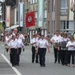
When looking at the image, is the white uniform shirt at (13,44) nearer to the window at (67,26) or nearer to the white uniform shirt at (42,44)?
the white uniform shirt at (42,44)

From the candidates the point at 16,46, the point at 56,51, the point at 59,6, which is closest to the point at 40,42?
the point at 16,46

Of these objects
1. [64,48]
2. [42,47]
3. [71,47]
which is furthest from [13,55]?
[71,47]

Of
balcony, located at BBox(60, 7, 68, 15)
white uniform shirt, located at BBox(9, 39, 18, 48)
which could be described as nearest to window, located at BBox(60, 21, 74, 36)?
balcony, located at BBox(60, 7, 68, 15)

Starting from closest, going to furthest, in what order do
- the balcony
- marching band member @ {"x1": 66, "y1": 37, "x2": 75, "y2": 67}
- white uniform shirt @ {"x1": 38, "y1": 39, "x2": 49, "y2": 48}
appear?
marching band member @ {"x1": 66, "y1": 37, "x2": 75, "y2": 67} < white uniform shirt @ {"x1": 38, "y1": 39, "x2": 49, "y2": 48} < the balcony

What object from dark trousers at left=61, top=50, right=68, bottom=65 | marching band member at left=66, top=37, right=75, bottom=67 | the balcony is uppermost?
the balcony

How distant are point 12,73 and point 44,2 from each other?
51.9 meters

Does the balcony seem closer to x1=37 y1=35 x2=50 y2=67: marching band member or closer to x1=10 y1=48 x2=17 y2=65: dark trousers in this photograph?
x1=10 y1=48 x2=17 y2=65: dark trousers

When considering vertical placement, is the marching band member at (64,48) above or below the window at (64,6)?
below

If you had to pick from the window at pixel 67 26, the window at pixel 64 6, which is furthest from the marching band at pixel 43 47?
the window at pixel 64 6

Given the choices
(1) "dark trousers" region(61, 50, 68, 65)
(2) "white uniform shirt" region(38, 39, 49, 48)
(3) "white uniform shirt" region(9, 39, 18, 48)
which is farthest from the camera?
(1) "dark trousers" region(61, 50, 68, 65)

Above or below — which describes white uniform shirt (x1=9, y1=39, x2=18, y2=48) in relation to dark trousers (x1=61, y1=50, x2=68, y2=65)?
above

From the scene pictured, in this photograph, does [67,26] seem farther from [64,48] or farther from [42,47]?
[42,47]

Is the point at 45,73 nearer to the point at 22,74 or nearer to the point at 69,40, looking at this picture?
the point at 22,74

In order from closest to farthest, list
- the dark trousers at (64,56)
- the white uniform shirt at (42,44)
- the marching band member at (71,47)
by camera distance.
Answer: the marching band member at (71,47) → the white uniform shirt at (42,44) → the dark trousers at (64,56)
